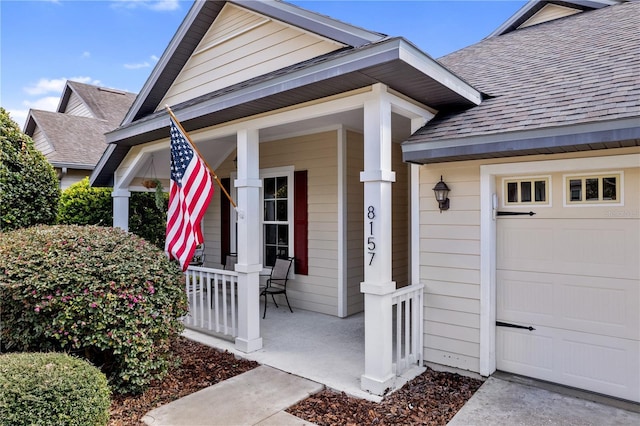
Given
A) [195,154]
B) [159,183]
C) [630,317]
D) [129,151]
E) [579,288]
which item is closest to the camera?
[630,317]

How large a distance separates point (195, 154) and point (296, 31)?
178 centimetres

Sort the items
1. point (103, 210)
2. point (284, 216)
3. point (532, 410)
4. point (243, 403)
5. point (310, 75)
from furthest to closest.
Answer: point (103, 210), point (284, 216), point (310, 75), point (243, 403), point (532, 410)

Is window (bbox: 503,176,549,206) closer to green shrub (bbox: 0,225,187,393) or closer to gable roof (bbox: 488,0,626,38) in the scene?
green shrub (bbox: 0,225,187,393)

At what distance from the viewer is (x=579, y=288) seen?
336cm

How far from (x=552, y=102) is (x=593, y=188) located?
82cm

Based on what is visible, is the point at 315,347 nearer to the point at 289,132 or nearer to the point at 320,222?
the point at 320,222

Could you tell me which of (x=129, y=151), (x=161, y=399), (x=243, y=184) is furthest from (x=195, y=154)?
(x=129, y=151)

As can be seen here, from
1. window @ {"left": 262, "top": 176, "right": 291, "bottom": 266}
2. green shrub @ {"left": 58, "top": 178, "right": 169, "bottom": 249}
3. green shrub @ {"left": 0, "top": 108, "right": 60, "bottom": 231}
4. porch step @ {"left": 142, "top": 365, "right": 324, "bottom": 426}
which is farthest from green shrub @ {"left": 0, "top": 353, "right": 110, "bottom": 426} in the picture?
green shrub @ {"left": 58, "top": 178, "right": 169, "bottom": 249}

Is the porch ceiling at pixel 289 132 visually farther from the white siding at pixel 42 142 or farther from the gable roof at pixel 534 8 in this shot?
the white siding at pixel 42 142

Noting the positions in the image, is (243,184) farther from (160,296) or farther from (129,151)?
(129,151)

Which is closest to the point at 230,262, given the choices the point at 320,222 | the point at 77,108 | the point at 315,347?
the point at 320,222

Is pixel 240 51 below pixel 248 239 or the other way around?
the other way around

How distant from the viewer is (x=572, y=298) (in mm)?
3395

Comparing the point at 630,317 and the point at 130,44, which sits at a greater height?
the point at 130,44
